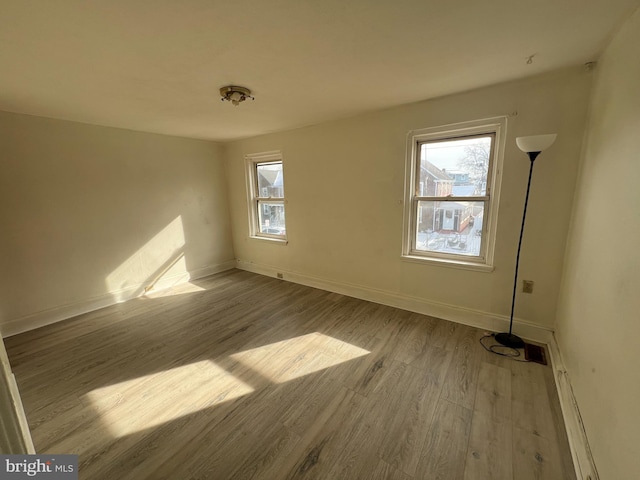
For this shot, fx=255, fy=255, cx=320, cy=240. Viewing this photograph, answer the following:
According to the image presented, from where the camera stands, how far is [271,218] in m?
4.27

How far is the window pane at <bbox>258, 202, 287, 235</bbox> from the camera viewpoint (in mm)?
4105

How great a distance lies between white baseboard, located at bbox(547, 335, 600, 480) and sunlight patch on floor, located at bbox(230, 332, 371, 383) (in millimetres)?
1261

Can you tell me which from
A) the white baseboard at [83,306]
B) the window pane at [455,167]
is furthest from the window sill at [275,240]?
the window pane at [455,167]

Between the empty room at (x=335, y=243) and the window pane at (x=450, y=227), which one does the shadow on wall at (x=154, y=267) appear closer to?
the empty room at (x=335, y=243)

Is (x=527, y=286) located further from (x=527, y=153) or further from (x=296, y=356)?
(x=296, y=356)

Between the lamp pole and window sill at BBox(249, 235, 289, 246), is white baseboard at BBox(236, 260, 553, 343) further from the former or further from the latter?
window sill at BBox(249, 235, 289, 246)

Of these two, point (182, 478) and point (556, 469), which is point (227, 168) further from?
point (556, 469)

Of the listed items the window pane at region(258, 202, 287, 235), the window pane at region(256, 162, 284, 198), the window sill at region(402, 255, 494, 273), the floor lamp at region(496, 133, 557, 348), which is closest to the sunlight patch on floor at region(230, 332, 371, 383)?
the window sill at region(402, 255, 494, 273)

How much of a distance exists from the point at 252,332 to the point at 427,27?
2.71m

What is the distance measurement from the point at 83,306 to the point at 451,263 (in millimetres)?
4202

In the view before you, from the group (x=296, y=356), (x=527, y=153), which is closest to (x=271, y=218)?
(x=296, y=356)

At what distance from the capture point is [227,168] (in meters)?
4.40

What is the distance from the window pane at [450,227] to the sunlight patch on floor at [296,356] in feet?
4.44

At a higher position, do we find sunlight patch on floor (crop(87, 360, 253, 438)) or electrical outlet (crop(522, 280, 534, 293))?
electrical outlet (crop(522, 280, 534, 293))
